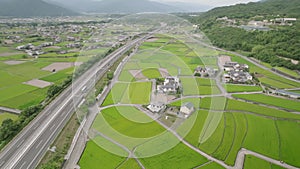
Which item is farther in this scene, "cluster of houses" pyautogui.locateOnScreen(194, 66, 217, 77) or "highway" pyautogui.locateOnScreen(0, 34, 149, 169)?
"cluster of houses" pyautogui.locateOnScreen(194, 66, 217, 77)

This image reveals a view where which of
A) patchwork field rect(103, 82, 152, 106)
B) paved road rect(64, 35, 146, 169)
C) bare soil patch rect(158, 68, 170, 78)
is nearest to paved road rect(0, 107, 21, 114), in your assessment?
paved road rect(64, 35, 146, 169)

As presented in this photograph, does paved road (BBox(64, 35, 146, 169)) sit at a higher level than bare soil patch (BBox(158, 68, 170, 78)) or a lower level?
lower

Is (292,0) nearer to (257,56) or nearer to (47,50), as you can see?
(257,56)

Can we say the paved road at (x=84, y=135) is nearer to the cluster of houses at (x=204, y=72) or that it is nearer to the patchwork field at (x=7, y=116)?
the patchwork field at (x=7, y=116)

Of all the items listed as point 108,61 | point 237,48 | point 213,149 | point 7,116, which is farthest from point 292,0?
point 7,116

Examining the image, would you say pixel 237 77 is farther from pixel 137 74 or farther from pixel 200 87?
pixel 137 74

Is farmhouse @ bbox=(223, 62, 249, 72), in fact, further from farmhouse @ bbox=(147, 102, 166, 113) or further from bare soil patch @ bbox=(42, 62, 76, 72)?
bare soil patch @ bbox=(42, 62, 76, 72)

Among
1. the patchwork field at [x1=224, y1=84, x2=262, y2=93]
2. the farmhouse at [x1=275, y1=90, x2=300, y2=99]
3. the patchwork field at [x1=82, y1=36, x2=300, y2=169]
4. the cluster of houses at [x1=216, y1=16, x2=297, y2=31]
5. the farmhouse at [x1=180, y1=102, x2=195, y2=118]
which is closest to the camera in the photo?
the patchwork field at [x1=82, y1=36, x2=300, y2=169]

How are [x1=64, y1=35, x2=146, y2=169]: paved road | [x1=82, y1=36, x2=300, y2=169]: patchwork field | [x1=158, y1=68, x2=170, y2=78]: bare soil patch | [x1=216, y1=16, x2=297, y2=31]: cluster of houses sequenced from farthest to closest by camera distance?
[x1=216, y1=16, x2=297, y2=31]: cluster of houses
[x1=158, y1=68, x2=170, y2=78]: bare soil patch
[x1=82, y1=36, x2=300, y2=169]: patchwork field
[x1=64, y1=35, x2=146, y2=169]: paved road
